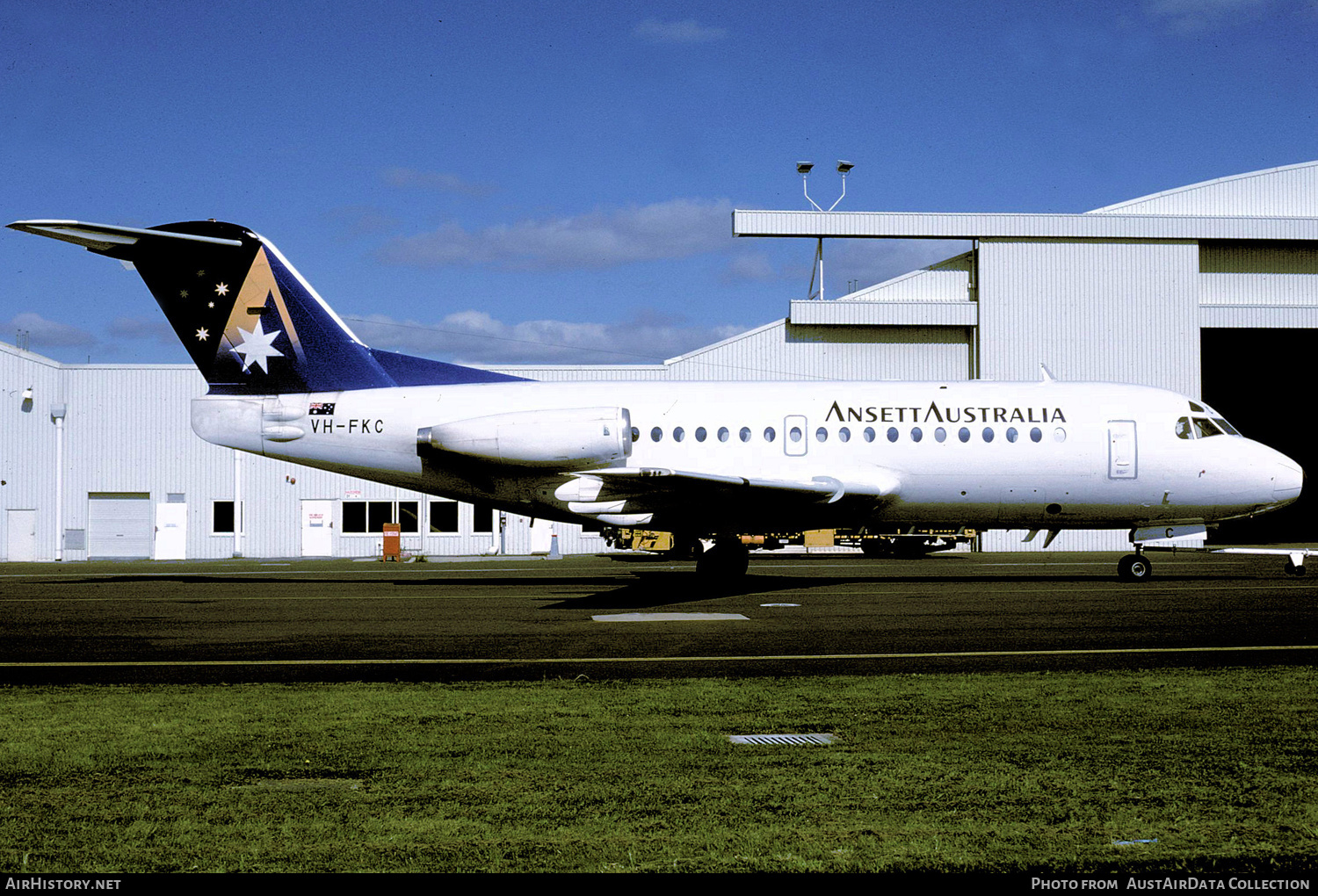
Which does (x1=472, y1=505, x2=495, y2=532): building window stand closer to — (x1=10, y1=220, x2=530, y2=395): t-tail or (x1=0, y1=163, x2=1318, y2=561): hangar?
(x1=0, y1=163, x2=1318, y2=561): hangar

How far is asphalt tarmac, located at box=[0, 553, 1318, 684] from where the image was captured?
11.5m

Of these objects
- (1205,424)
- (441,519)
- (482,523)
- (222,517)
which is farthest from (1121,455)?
(222,517)

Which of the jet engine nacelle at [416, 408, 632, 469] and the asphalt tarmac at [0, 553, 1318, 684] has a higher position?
the jet engine nacelle at [416, 408, 632, 469]

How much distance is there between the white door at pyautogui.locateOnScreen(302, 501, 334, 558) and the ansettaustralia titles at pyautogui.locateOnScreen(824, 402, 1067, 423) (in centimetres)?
2953

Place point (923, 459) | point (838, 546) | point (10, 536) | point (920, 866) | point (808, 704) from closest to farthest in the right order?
point (920, 866) < point (808, 704) < point (923, 459) < point (838, 546) < point (10, 536)

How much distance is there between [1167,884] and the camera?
4461 millimetres

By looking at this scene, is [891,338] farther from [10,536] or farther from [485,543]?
[10,536]

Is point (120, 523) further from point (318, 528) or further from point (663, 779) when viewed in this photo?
point (663, 779)

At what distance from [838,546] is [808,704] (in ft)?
115

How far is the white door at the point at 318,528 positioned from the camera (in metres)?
46.7

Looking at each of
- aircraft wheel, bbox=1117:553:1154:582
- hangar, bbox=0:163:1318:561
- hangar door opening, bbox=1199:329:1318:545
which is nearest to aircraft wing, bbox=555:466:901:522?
aircraft wheel, bbox=1117:553:1154:582

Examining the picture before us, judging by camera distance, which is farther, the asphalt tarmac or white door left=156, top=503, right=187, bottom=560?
white door left=156, top=503, right=187, bottom=560

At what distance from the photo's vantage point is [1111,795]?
579 cm

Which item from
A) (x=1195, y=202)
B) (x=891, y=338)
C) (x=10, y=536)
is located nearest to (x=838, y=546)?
(x=891, y=338)
